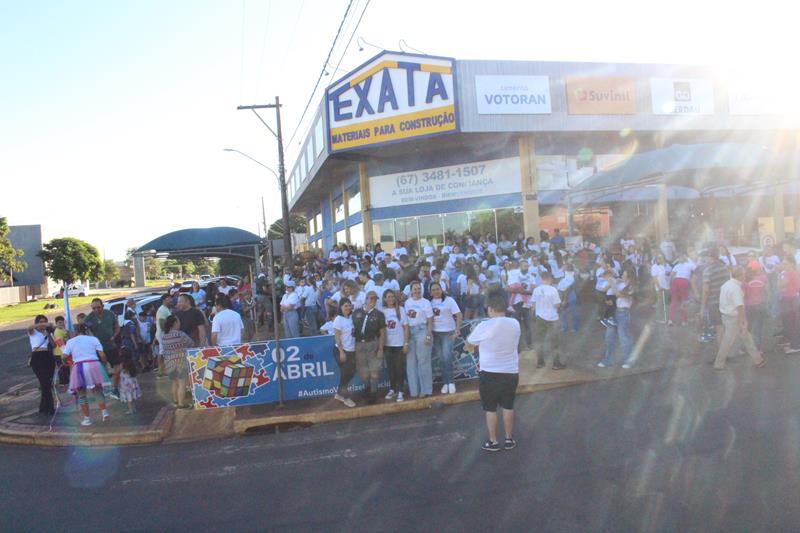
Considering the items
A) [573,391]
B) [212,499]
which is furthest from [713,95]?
[212,499]

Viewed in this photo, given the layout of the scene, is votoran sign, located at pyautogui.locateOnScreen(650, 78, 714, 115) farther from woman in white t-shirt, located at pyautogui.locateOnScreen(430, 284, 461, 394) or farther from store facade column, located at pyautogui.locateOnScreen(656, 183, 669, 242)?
woman in white t-shirt, located at pyautogui.locateOnScreen(430, 284, 461, 394)

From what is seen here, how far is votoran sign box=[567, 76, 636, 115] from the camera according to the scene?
2158 cm

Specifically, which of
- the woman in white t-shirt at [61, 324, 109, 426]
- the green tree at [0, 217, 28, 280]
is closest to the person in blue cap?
the woman in white t-shirt at [61, 324, 109, 426]

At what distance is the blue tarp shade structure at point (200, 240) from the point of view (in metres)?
13.2

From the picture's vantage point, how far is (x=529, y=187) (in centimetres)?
2222

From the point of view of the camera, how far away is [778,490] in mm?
4258

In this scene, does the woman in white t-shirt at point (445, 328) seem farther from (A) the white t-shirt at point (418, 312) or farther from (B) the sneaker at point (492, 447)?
(B) the sneaker at point (492, 447)

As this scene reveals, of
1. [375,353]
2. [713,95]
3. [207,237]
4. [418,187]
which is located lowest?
[375,353]

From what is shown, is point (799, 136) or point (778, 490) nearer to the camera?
point (778, 490)

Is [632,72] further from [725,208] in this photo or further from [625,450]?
[625,450]

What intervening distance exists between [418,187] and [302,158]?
13.6 m

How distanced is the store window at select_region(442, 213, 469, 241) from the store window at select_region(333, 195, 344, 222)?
860cm

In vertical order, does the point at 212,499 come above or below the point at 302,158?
below

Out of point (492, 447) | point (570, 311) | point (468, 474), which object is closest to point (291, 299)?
point (570, 311)
